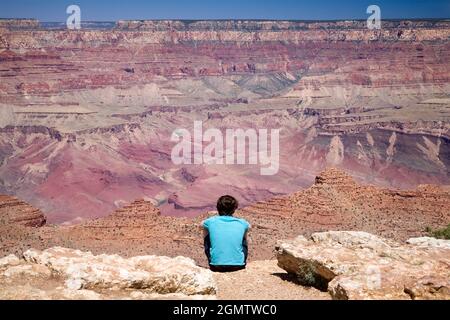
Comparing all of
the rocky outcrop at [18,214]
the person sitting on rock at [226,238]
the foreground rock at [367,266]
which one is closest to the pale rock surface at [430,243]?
the foreground rock at [367,266]

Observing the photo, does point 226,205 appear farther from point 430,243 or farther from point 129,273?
point 430,243

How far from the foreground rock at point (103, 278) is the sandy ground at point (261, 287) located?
72 cm

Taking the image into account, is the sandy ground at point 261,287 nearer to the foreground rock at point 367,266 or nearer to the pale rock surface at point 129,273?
the foreground rock at point 367,266

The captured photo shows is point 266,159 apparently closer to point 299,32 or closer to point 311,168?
point 311,168

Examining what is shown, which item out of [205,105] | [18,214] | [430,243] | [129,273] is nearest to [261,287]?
[129,273]

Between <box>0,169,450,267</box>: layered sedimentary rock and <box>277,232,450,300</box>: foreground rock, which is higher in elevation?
<box>277,232,450,300</box>: foreground rock

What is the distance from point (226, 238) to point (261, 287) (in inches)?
36.5

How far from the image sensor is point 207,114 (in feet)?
423

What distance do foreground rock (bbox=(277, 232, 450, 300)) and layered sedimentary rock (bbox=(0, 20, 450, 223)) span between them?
46616mm

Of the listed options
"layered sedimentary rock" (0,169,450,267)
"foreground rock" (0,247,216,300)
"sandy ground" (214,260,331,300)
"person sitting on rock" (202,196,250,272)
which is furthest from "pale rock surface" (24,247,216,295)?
"layered sedimentary rock" (0,169,450,267)

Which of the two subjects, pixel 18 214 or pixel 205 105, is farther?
pixel 205 105

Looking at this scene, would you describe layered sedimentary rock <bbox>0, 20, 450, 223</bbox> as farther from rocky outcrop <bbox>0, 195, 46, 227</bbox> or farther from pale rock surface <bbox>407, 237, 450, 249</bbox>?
pale rock surface <bbox>407, 237, 450, 249</bbox>

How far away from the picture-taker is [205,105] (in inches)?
5541

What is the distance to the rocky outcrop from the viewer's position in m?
30.2
